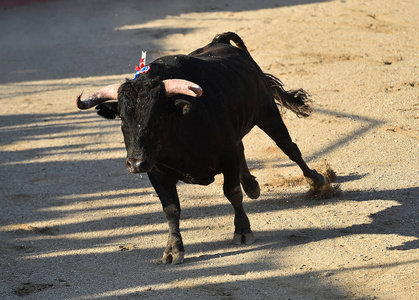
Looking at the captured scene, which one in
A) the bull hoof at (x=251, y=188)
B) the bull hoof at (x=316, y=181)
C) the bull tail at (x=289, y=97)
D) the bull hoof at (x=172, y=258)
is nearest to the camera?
the bull hoof at (x=172, y=258)

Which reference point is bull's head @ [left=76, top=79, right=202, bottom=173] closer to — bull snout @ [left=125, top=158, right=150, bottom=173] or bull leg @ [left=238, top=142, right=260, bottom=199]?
bull snout @ [left=125, top=158, right=150, bottom=173]

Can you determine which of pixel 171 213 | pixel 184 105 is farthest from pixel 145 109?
pixel 171 213

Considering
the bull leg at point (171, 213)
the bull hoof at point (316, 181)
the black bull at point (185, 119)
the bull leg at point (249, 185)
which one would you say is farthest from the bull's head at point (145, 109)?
the bull hoof at point (316, 181)

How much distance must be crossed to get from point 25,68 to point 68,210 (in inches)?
246

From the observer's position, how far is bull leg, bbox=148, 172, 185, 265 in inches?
232

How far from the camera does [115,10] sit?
16297mm

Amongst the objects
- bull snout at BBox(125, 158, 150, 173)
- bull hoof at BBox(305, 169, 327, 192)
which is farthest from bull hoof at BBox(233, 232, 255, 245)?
bull snout at BBox(125, 158, 150, 173)

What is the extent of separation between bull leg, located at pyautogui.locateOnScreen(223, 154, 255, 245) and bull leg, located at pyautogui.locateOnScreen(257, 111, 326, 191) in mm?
990

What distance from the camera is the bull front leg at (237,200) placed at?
6020 millimetres

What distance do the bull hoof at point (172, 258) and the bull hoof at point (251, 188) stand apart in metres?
1.22

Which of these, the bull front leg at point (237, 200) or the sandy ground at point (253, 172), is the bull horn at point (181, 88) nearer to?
the bull front leg at point (237, 200)

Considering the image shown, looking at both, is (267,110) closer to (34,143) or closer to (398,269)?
(398,269)

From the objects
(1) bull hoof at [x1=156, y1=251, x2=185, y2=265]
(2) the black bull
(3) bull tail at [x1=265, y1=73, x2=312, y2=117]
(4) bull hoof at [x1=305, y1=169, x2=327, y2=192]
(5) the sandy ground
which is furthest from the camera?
(3) bull tail at [x1=265, y1=73, x2=312, y2=117]

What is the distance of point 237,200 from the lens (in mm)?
6141
